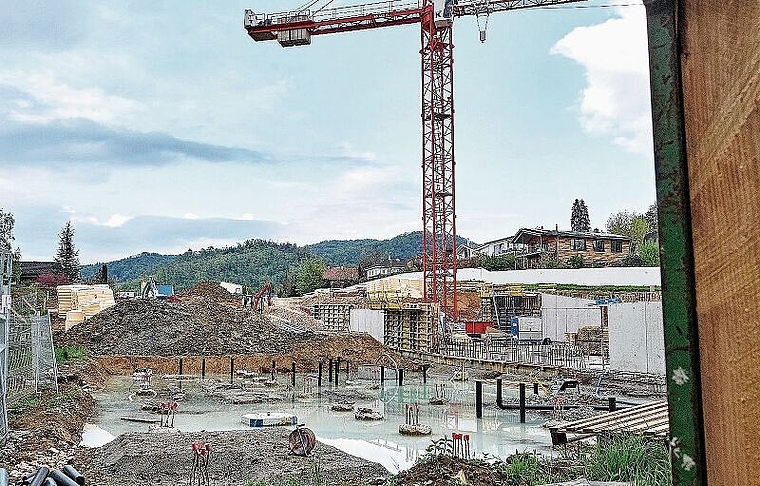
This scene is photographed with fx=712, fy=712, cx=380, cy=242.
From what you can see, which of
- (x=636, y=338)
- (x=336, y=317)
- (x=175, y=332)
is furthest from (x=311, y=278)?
(x=636, y=338)

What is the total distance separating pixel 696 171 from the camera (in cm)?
79

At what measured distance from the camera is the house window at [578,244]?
4900cm

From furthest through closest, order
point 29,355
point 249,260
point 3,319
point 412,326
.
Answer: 1. point 249,260
2. point 412,326
3. point 29,355
4. point 3,319

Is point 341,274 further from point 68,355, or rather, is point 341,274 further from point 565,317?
point 68,355

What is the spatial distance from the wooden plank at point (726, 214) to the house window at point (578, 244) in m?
49.9

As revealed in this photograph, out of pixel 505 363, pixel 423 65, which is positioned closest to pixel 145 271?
pixel 423 65

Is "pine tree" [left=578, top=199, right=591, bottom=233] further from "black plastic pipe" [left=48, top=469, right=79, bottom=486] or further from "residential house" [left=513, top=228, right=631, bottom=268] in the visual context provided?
"black plastic pipe" [left=48, top=469, right=79, bottom=486]

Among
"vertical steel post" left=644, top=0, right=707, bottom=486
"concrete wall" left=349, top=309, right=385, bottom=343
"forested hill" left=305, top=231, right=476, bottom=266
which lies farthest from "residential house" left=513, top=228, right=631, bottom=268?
"forested hill" left=305, top=231, right=476, bottom=266

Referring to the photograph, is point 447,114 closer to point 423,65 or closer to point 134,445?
point 423,65

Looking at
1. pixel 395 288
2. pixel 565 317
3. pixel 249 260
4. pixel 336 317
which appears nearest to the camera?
pixel 565 317

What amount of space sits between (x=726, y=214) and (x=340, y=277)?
233 feet

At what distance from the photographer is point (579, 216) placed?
78312 mm

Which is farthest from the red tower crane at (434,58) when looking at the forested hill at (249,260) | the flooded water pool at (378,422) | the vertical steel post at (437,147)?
the forested hill at (249,260)

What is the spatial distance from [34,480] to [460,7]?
32.3 m
